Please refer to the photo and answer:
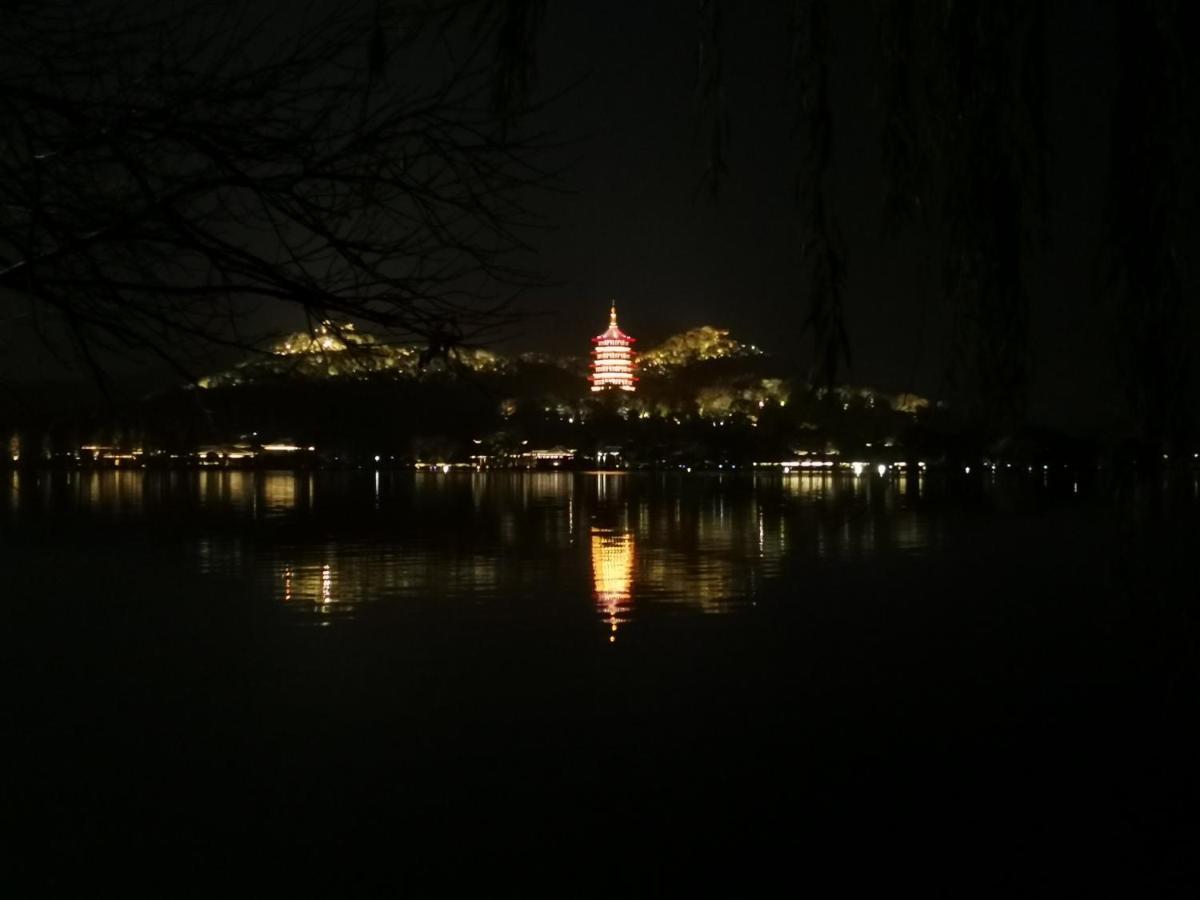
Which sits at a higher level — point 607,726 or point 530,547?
point 530,547

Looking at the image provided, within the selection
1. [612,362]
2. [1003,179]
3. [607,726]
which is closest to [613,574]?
[607,726]

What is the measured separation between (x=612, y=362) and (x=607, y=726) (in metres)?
154

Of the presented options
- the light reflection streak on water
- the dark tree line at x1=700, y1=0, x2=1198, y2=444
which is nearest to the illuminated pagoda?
the light reflection streak on water

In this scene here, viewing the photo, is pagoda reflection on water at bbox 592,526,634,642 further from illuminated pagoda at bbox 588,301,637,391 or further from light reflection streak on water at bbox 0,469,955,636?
illuminated pagoda at bbox 588,301,637,391

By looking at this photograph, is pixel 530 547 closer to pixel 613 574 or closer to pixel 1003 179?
pixel 613 574

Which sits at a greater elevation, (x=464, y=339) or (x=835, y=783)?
(x=464, y=339)

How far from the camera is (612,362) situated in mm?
163875

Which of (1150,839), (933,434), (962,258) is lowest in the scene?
(1150,839)

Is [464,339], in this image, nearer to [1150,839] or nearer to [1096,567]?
[1150,839]

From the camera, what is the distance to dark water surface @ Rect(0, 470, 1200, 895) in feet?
24.4

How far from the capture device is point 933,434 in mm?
4789

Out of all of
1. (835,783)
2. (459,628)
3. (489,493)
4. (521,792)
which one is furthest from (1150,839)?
(489,493)

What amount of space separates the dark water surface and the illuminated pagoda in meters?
141

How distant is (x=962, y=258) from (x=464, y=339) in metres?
1.56
